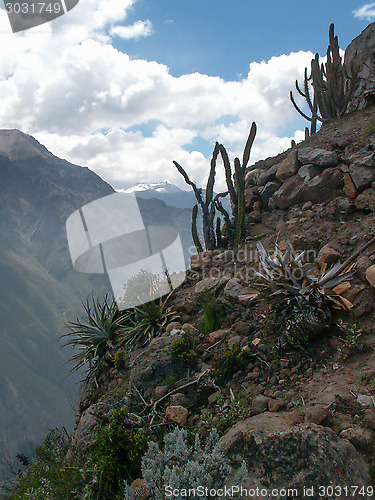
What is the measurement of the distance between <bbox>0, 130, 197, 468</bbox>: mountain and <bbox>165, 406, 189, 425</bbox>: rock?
13.0m

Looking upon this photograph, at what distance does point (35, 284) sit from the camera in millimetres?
99688

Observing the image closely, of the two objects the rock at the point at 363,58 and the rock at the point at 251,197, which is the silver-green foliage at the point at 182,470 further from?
the rock at the point at 363,58

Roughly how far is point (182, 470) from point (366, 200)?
494 cm

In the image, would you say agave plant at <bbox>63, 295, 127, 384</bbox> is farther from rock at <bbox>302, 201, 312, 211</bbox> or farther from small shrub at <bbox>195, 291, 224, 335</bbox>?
rock at <bbox>302, 201, 312, 211</bbox>

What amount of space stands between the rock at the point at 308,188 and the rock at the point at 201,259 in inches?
76.0

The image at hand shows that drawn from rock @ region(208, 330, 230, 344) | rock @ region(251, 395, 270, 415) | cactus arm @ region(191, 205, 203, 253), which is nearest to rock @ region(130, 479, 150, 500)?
rock @ region(251, 395, 270, 415)

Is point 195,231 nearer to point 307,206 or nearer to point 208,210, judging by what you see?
point 208,210

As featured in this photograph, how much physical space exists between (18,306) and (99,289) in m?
23.2

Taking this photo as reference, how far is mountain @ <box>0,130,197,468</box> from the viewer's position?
245ft

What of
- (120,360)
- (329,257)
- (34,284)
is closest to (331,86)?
(329,257)

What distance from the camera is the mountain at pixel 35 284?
74688 millimetres

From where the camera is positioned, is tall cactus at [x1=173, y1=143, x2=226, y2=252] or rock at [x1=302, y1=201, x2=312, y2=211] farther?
tall cactus at [x1=173, y1=143, x2=226, y2=252]

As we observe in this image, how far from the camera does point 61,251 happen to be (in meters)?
128

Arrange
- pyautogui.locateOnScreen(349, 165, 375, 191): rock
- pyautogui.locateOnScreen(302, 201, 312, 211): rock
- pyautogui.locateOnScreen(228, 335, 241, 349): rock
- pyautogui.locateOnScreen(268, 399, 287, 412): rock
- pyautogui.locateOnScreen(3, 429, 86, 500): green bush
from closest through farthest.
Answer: pyautogui.locateOnScreen(268, 399, 287, 412): rock
pyautogui.locateOnScreen(3, 429, 86, 500): green bush
pyautogui.locateOnScreen(228, 335, 241, 349): rock
pyautogui.locateOnScreen(349, 165, 375, 191): rock
pyautogui.locateOnScreen(302, 201, 312, 211): rock
